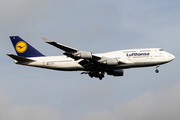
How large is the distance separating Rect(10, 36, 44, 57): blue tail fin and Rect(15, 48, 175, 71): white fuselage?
170cm

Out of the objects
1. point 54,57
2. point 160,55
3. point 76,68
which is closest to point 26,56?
point 54,57

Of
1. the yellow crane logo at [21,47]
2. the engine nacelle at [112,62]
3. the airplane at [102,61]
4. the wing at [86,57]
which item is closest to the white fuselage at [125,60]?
the airplane at [102,61]

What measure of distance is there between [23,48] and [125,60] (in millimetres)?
17676

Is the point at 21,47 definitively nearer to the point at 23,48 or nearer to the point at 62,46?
the point at 23,48

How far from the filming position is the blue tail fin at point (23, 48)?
47.9 metres

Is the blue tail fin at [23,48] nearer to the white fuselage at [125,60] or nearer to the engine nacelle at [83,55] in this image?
the white fuselage at [125,60]

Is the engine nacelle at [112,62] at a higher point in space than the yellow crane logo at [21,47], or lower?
lower

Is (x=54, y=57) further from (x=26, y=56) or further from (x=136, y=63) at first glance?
(x=136, y=63)

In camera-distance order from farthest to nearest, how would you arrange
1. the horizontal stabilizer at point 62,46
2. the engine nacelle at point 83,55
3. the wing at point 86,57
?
the engine nacelle at point 83,55, the wing at point 86,57, the horizontal stabilizer at point 62,46

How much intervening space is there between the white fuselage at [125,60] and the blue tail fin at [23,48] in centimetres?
170

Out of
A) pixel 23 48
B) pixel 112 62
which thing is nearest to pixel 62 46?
pixel 112 62

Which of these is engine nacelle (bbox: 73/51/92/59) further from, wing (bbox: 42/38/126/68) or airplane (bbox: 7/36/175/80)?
airplane (bbox: 7/36/175/80)

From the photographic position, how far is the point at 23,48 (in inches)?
1907

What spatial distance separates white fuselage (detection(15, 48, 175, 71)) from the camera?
145ft
